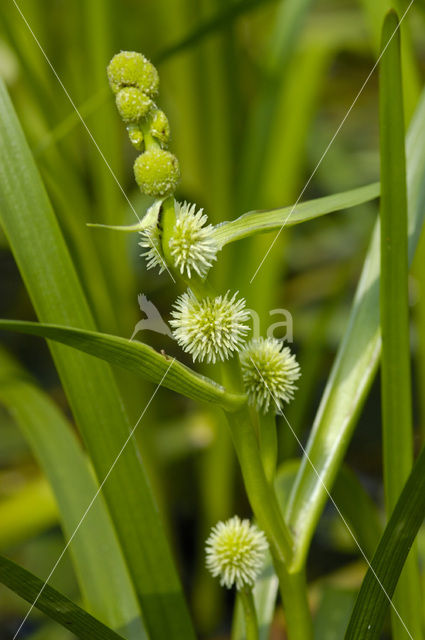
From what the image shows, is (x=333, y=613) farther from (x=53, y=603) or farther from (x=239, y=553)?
(x=53, y=603)

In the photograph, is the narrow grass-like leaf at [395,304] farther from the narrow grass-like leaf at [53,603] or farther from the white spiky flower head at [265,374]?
the narrow grass-like leaf at [53,603]

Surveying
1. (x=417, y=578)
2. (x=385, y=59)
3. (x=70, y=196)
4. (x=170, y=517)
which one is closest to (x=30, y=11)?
(x=70, y=196)

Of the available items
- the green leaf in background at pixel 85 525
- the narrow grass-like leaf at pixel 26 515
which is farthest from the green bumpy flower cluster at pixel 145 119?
the narrow grass-like leaf at pixel 26 515

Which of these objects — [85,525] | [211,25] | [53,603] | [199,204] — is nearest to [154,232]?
[53,603]

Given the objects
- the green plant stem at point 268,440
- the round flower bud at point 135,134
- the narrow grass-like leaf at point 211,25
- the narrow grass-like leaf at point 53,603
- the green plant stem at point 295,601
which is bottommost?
the narrow grass-like leaf at point 53,603

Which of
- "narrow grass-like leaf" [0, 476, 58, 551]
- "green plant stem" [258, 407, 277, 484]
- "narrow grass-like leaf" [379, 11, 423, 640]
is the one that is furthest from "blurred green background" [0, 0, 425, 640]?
"green plant stem" [258, 407, 277, 484]
